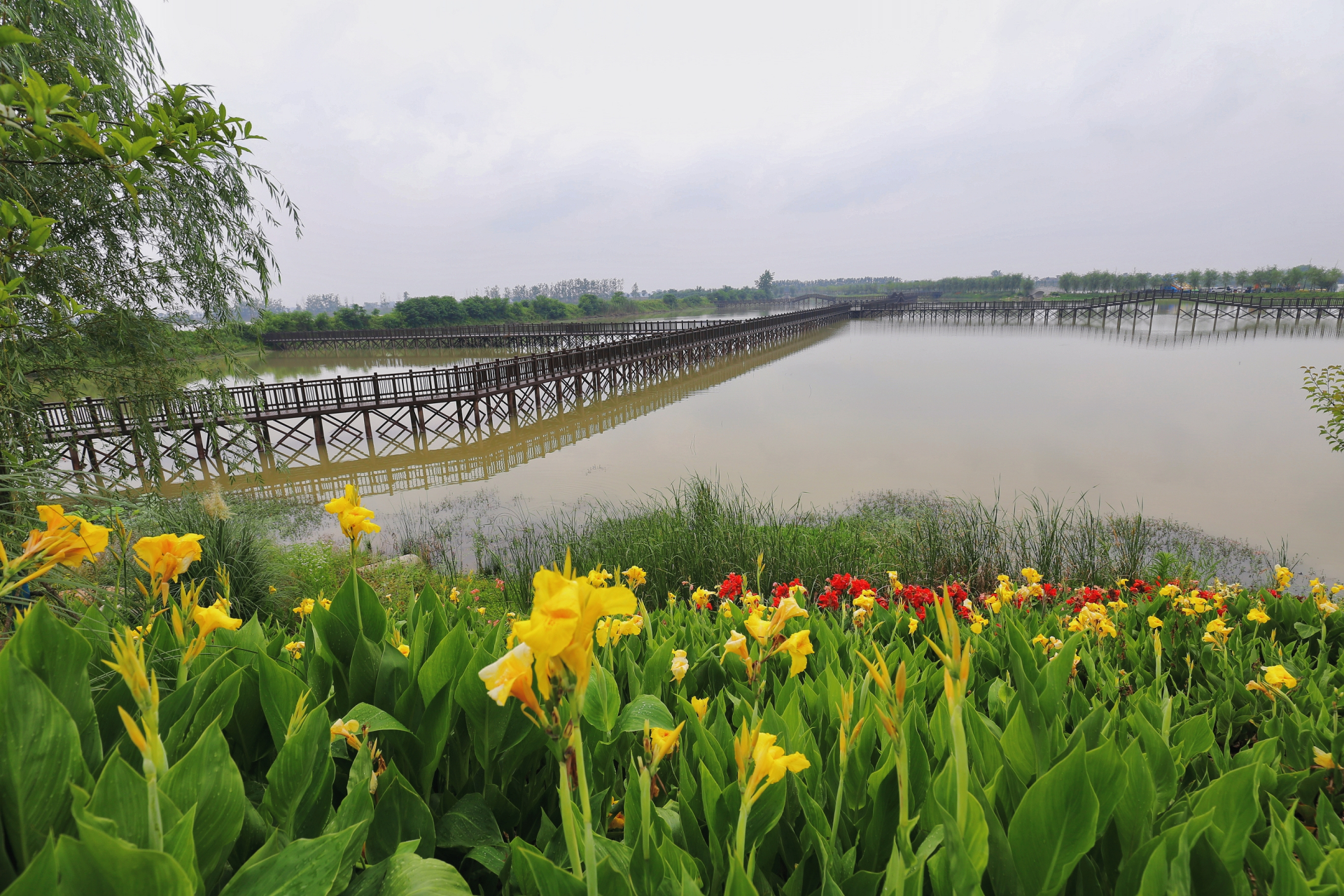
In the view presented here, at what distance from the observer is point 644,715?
1.09m

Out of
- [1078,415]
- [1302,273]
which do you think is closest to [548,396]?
[1078,415]

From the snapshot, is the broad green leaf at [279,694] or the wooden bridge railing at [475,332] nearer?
the broad green leaf at [279,694]

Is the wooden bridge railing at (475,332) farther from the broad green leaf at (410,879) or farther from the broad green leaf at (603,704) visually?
the broad green leaf at (410,879)

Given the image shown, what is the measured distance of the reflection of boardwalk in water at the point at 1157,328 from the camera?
100ft

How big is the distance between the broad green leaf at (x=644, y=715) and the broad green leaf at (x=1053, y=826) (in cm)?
59

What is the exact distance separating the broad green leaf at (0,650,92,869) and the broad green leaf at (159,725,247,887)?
12 centimetres

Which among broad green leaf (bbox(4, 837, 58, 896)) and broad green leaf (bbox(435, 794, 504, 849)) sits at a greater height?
broad green leaf (bbox(4, 837, 58, 896))

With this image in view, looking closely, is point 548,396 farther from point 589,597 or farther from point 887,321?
point 887,321

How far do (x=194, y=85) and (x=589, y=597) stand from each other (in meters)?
7.25

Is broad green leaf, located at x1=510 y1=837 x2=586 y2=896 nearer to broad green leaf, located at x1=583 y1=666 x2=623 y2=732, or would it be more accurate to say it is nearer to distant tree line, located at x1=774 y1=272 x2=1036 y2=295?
broad green leaf, located at x1=583 y1=666 x2=623 y2=732

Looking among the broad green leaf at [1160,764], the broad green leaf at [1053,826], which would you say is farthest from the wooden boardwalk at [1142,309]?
the broad green leaf at [1053,826]

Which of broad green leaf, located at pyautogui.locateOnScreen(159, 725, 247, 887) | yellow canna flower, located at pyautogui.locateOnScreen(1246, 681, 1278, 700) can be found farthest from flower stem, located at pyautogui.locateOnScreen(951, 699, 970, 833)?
yellow canna flower, located at pyautogui.locateOnScreen(1246, 681, 1278, 700)

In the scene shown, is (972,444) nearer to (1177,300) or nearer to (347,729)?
(347,729)

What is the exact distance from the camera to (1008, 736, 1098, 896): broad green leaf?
0.82m
